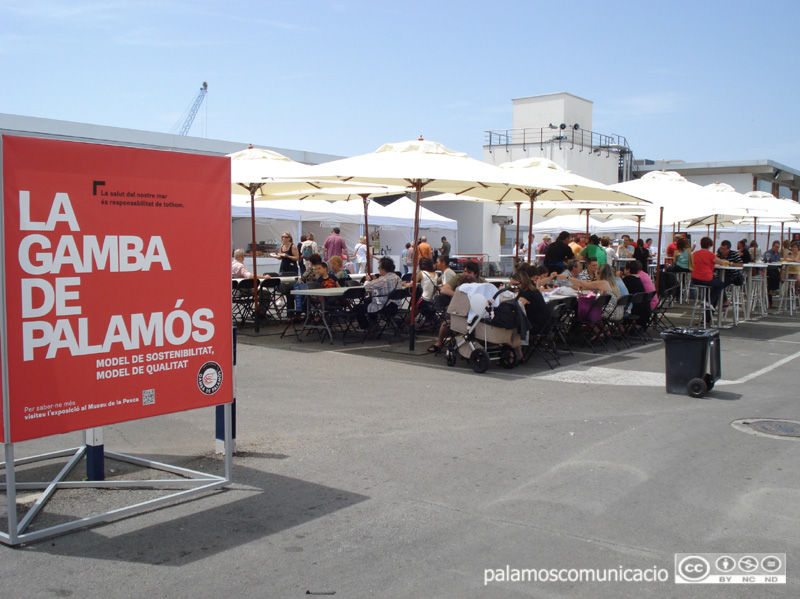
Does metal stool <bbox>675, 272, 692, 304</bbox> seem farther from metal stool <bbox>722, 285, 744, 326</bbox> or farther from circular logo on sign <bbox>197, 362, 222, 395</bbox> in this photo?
circular logo on sign <bbox>197, 362, 222, 395</bbox>

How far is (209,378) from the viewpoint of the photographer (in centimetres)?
487

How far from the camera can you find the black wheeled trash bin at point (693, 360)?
8.07m

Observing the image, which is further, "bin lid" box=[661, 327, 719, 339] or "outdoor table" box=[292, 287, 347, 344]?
"outdoor table" box=[292, 287, 347, 344]

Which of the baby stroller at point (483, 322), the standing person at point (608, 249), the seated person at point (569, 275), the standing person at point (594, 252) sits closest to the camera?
the baby stroller at point (483, 322)

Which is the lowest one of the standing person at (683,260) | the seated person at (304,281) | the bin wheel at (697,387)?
the bin wheel at (697,387)

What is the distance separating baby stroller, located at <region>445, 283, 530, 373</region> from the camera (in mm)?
9312

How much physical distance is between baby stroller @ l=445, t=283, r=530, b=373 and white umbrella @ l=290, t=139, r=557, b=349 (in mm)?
1348

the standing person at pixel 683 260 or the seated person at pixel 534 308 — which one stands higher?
the standing person at pixel 683 260

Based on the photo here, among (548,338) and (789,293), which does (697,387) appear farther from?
(789,293)

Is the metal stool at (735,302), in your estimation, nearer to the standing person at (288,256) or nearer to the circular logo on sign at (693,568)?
the standing person at (288,256)

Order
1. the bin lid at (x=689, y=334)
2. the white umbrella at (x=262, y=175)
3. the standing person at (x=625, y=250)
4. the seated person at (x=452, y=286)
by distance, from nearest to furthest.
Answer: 1. the bin lid at (x=689, y=334)
2. the seated person at (x=452, y=286)
3. the white umbrella at (x=262, y=175)
4. the standing person at (x=625, y=250)

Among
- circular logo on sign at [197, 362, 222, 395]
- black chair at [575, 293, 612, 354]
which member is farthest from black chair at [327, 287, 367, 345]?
circular logo on sign at [197, 362, 222, 395]

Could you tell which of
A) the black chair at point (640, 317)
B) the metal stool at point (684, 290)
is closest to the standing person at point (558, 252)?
the black chair at point (640, 317)

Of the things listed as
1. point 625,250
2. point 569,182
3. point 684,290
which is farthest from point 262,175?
point 684,290
